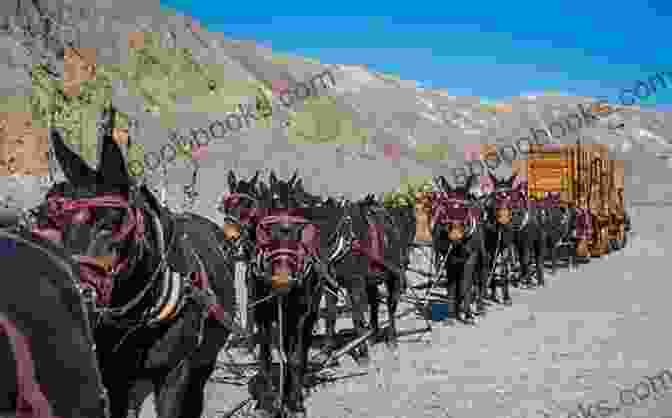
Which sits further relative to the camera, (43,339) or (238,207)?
(238,207)

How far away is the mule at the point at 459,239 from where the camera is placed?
10164 millimetres

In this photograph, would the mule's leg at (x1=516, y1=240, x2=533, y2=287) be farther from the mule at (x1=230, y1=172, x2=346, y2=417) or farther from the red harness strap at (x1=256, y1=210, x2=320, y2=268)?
the red harness strap at (x1=256, y1=210, x2=320, y2=268)

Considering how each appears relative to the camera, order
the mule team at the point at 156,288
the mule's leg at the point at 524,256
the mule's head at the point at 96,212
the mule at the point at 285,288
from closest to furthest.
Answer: the mule team at the point at 156,288 < the mule's head at the point at 96,212 < the mule at the point at 285,288 < the mule's leg at the point at 524,256

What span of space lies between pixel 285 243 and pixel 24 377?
Result: 12.8ft

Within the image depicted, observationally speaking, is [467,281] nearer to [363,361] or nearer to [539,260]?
[363,361]

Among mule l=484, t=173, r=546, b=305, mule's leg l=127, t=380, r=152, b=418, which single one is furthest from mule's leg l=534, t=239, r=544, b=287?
mule's leg l=127, t=380, r=152, b=418

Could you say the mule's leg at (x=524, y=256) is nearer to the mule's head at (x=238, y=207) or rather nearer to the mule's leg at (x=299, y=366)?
the mule's head at (x=238, y=207)

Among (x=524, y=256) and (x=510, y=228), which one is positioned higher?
(x=510, y=228)

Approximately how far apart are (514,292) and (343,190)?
2178 centimetres

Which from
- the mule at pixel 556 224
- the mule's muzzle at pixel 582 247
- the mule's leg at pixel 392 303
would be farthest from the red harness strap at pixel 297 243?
the mule's muzzle at pixel 582 247

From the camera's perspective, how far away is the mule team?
163 centimetres

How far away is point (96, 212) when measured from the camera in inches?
110

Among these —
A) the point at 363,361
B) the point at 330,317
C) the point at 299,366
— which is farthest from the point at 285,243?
the point at 330,317

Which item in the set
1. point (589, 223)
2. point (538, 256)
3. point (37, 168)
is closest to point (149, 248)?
point (538, 256)
